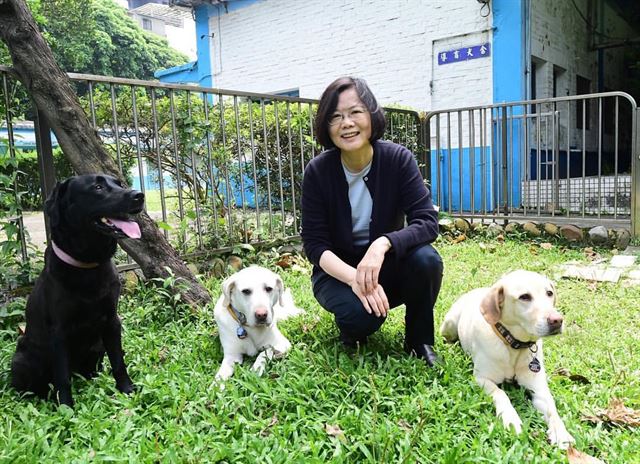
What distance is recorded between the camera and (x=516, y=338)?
2156 millimetres

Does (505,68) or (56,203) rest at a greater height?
(505,68)

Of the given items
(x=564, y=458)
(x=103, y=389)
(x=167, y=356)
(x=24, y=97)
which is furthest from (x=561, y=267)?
(x=24, y=97)

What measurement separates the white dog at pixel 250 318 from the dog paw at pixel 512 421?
3.74 feet

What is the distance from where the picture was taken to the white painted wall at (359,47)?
8875mm

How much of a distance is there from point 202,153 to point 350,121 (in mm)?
2478

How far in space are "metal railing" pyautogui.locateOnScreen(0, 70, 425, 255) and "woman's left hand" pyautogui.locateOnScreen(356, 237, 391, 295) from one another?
1.77 m

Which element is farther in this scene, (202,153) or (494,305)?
(202,153)

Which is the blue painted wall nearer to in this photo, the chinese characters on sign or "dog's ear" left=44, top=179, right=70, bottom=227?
the chinese characters on sign

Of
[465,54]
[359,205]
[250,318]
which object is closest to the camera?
[250,318]

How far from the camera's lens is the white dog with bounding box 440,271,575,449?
6.64 feet

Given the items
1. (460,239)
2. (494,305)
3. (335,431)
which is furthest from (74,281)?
(460,239)

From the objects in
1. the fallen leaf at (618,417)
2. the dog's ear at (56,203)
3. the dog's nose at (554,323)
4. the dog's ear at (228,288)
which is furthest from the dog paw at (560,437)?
the dog's ear at (56,203)

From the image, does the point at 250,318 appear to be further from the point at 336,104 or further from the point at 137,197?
the point at 336,104

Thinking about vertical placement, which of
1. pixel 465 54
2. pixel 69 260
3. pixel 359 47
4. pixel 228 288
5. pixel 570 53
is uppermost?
pixel 359 47
